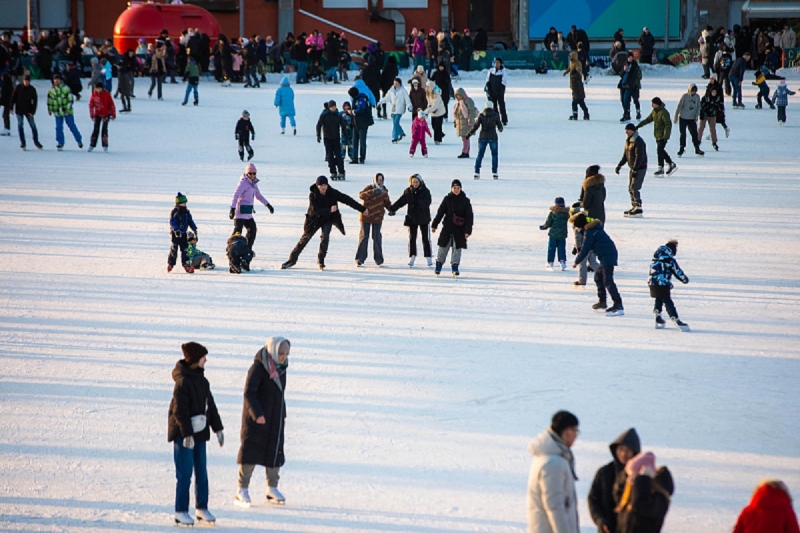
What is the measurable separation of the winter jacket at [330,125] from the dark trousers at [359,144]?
108 centimetres

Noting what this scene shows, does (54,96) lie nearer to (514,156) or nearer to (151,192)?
(151,192)

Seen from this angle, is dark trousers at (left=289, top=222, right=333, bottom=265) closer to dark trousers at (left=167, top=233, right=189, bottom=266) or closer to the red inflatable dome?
dark trousers at (left=167, top=233, right=189, bottom=266)

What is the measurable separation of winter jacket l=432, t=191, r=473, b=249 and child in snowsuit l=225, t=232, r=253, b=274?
205 cm

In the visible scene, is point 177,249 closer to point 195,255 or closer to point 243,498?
point 195,255

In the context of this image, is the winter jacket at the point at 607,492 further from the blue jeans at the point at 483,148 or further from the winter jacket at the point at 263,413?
the blue jeans at the point at 483,148

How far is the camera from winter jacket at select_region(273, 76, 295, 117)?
829 inches

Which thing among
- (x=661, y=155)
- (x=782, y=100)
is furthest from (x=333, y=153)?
(x=782, y=100)

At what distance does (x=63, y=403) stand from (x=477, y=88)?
21582mm

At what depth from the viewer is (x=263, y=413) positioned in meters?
6.08

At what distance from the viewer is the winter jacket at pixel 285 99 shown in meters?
21.1

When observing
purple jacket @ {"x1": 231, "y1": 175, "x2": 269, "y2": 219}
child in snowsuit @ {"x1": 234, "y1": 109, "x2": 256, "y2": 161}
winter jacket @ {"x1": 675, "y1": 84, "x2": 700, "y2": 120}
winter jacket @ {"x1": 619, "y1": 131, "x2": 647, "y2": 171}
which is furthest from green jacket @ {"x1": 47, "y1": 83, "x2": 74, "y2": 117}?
winter jacket @ {"x1": 675, "y1": 84, "x2": 700, "y2": 120}

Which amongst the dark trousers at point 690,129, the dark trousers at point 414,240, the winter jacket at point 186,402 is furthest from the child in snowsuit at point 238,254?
the dark trousers at point 690,129

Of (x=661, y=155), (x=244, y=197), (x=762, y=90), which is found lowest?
(x=244, y=197)

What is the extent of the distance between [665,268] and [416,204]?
3.42 metres
